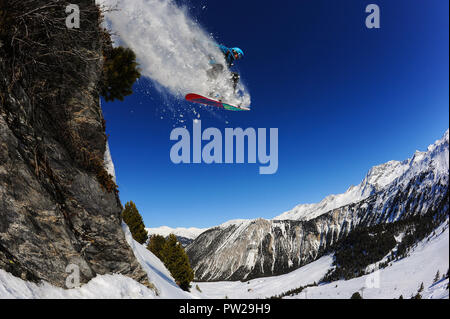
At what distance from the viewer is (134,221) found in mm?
49344

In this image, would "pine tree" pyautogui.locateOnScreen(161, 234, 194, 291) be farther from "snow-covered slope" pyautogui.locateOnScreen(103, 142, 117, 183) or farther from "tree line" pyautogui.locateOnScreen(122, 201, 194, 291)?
"snow-covered slope" pyautogui.locateOnScreen(103, 142, 117, 183)

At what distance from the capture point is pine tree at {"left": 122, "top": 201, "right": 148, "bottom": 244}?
1897 inches

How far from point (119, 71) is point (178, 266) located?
32.4m

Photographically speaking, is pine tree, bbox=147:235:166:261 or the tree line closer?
the tree line

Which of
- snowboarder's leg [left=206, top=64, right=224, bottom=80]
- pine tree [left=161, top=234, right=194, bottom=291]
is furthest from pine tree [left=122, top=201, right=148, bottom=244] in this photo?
snowboarder's leg [left=206, top=64, right=224, bottom=80]

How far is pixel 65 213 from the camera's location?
380 inches

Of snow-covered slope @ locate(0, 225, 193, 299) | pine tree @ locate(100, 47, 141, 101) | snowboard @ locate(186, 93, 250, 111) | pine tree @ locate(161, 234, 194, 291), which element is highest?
snowboard @ locate(186, 93, 250, 111)

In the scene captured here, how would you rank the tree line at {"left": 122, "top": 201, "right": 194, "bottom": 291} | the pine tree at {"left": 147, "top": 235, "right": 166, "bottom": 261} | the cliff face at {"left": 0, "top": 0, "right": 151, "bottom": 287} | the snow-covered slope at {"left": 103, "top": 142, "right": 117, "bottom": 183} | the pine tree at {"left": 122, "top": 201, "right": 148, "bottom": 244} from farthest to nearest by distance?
the pine tree at {"left": 147, "top": 235, "right": 166, "bottom": 261} → the pine tree at {"left": 122, "top": 201, "right": 148, "bottom": 244} → the tree line at {"left": 122, "top": 201, "right": 194, "bottom": 291} → the snow-covered slope at {"left": 103, "top": 142, "right": 117, "bottom": 183} → the cliff face at {"left": 0, "top": 0, "right": 151, "bottom": 287}

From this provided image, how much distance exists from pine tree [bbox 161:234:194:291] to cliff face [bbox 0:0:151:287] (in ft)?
81.8

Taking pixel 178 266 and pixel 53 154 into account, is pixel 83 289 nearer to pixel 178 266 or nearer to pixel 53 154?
pixel 53 154

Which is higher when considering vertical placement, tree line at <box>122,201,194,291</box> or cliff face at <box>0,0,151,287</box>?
cliff face at <box>0,0,151,287</box>

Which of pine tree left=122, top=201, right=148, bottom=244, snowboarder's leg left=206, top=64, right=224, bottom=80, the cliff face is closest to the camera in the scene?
the cliff face

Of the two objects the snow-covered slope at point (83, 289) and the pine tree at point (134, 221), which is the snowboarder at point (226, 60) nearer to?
the snow-covered slope at point (83, 289)
